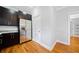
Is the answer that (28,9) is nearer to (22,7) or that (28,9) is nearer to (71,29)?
(22,7)

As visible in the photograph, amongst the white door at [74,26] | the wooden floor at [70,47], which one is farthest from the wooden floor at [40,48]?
the white door at [74,26]

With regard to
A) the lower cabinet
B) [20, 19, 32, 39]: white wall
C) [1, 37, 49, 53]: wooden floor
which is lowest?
[1, 37, 49, 53]: wooden floor

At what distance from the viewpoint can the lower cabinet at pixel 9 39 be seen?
7.97 ft

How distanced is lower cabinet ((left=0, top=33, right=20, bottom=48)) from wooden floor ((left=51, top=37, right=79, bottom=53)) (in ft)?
2.59

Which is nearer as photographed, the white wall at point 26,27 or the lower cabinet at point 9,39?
the lower cabinet at point 9,39

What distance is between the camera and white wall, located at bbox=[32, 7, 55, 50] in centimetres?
252

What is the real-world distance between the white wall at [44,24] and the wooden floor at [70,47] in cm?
14

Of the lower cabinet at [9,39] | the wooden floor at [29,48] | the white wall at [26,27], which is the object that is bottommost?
the wooden floor at [29,48]

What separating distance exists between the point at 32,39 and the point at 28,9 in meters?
0.61

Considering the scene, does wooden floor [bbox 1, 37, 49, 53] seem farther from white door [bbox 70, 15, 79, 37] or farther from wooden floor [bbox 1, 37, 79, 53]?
white door [bbox 70, 15, 79, 37]

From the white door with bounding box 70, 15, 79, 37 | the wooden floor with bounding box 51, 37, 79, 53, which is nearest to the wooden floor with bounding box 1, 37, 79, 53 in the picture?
the wooden floor with bounding box 51, 37, 79, 53

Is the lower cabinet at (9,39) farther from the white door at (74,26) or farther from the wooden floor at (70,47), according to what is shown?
the white door at (74,26)
